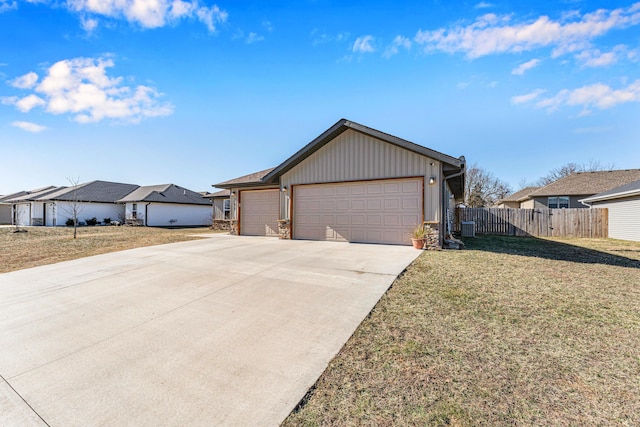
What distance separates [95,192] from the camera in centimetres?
2670

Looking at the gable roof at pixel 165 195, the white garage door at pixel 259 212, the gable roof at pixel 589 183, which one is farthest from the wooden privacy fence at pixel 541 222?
the gable roof at pixel 165 195

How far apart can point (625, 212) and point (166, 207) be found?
33416 mm

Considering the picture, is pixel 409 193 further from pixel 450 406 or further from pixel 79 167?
pixel 79 167

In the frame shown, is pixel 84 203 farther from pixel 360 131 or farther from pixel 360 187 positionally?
pixel 360 131

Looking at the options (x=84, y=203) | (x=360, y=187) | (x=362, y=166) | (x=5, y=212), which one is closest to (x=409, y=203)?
(x=360, y=187)

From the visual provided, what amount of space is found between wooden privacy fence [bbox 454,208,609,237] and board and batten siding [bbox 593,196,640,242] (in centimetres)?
53

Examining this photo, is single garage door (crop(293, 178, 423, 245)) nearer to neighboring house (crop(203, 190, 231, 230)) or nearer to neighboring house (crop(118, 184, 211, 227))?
neighboring house (crop(203, 190, 231, 230))

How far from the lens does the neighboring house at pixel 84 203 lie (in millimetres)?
24131

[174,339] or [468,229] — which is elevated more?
[468,229]

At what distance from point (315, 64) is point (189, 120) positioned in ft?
24.7

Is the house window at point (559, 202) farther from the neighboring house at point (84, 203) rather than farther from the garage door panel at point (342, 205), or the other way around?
the neighboring house at point (84, 203)

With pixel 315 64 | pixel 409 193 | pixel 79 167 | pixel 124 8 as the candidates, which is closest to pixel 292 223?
pixel 409 193

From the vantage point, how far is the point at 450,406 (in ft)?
6.51

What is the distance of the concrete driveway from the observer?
6.94ft
